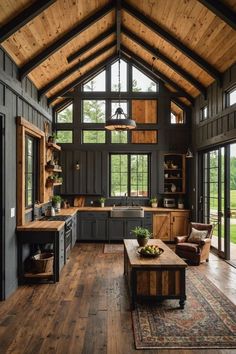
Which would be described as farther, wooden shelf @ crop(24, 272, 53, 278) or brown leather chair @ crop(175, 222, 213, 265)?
brown leather chair @ crop(175, 222, 213, 265)

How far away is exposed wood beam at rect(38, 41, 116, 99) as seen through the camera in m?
6.63

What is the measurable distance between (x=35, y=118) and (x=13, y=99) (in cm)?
150

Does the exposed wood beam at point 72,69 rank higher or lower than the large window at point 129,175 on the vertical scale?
higher

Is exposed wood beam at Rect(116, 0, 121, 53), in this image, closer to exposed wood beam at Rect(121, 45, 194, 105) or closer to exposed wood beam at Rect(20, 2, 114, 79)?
exposed wood beam at Rect(20, 2, 114, 79)

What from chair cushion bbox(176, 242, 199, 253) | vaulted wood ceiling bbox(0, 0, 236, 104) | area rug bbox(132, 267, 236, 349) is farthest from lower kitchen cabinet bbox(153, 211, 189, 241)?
area rug bbox(132, 267, 236, 349)

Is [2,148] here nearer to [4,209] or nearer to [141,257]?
[4,209]

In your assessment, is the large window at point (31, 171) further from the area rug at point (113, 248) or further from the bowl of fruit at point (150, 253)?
the bowl of fruit at point (150, 253)

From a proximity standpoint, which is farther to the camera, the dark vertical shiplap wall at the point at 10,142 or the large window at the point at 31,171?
the large window at the point at 31,171

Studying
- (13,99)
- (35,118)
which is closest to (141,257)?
(13,99)

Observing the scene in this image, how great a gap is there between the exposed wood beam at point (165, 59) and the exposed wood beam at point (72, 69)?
0.71 meters

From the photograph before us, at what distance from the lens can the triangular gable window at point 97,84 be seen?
8.62 metres

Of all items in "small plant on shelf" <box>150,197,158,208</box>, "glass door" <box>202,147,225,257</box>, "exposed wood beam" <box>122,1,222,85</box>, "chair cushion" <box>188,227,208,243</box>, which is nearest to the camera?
"exposed wood beam" <box>122,1,222,85</box>

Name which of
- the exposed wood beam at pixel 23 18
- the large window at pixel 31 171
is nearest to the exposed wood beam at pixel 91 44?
the large window at pixel 31 171

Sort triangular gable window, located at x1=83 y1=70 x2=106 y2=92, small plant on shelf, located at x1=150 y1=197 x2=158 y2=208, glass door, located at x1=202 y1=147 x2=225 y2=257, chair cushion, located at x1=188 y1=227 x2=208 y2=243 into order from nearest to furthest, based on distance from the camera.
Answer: chair cushion, located at x1=188 y1=227 x2=208 y2=243, glass door, located at x1=202 y1=147 x2=225 y2=257, small plant on shelf, located at x1=150 y1=197 x2=158 y2=208, triangular gable window, located at x1=83 y1=70 x2=106 y2=92
